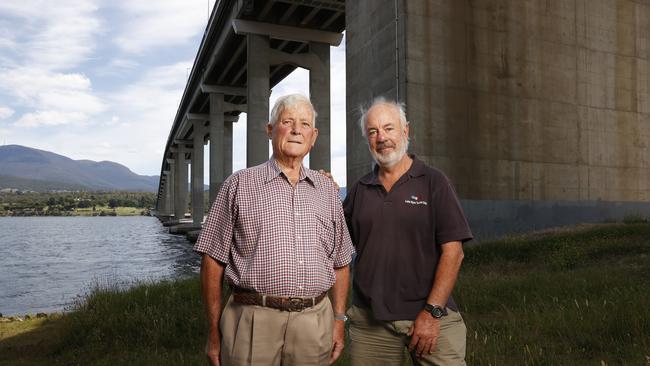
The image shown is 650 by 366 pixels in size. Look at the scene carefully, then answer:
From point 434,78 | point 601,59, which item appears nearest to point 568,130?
point 601,59

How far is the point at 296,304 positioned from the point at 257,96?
29681 millimetres

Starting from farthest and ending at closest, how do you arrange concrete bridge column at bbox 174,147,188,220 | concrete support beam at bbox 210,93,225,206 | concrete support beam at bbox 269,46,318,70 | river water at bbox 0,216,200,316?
concrete bridge column at bbox 174,147,188,220 → concrete support beam at bbox 210,93,225,206 → concrete support beam at bbox 269,46,318,70 → river water at bbox 0,216,200,316

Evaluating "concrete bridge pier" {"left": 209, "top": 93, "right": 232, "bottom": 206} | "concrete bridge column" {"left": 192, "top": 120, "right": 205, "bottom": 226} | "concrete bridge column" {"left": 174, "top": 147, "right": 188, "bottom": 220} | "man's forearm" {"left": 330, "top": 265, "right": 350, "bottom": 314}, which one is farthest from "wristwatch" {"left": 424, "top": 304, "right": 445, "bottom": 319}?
"concrete bridge column" {"left": 174, "top": 147, "right": 188, "bottom": 220}

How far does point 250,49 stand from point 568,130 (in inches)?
774

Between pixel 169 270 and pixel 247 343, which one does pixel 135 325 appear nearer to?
pixel 247 343

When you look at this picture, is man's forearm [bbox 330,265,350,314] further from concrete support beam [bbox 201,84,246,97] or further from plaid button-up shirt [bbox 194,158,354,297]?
concrete support beam [bbox 201,84,246,97]

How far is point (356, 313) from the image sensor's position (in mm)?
3191

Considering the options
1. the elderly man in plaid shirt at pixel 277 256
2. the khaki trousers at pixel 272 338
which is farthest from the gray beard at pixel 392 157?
the khaki trousers at pixel 272 338

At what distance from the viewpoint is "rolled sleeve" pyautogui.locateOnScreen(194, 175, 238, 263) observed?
295cm

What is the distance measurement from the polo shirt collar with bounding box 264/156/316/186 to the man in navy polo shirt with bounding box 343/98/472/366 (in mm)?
366

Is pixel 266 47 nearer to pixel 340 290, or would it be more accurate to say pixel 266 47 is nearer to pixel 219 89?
pixel 219 89

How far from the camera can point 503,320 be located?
6.70 metres

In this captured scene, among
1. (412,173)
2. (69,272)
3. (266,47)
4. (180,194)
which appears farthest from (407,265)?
(180,194)

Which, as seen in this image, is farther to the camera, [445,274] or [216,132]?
[216,132]
